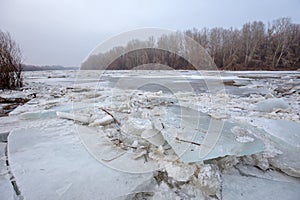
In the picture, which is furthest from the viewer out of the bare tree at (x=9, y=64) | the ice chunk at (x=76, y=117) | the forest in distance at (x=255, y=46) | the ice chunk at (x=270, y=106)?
the forest in distance at (x=255, y=46)

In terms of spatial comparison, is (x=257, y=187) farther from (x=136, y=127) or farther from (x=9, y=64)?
(x=9, y=64)

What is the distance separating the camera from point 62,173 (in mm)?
1240

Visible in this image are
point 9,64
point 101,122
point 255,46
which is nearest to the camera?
point 101,122

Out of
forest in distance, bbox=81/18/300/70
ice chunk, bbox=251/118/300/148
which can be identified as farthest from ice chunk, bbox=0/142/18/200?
forest in distance, bbox=81/18/300/70

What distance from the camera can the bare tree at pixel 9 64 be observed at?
6406mm

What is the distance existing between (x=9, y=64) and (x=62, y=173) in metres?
7.78

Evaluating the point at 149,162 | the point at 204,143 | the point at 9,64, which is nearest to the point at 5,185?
the point at 149,162

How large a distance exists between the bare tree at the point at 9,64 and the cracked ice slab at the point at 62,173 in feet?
21.7

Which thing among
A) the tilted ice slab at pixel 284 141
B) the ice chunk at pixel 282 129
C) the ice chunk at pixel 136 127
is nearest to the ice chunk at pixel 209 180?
the tilted ice slab at pixel 284 141

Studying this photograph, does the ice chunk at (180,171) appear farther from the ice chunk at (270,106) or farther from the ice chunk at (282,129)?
the ice chunk at (270,106)

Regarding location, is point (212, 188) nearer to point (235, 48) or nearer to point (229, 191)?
point (229, 191)

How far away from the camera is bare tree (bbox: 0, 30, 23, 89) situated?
6.41 metres

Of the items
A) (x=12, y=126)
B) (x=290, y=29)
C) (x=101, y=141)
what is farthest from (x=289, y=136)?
(x=290, y=29)

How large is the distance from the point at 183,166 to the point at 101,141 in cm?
96
